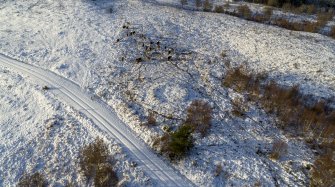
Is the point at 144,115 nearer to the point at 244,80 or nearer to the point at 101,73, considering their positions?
the point at 101,73

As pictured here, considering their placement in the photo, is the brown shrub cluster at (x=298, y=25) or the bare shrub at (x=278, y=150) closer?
the bare shrub at (x=278, y=150)

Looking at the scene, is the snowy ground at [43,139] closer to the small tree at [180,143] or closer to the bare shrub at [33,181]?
the bare shrub at [33,181]

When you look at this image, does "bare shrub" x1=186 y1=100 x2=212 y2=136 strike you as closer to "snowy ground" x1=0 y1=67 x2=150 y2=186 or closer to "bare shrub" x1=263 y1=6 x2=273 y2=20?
"snowy ground" x1=0 y1=67 x2=150 y2=186

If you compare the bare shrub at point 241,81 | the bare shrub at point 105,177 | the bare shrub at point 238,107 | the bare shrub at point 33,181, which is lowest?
the bare shrub at point 33,181

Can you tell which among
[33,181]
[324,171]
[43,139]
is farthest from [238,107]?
[33,181]

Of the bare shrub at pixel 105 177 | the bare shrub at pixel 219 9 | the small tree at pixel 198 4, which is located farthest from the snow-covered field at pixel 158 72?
the small tree at pixel 198 4

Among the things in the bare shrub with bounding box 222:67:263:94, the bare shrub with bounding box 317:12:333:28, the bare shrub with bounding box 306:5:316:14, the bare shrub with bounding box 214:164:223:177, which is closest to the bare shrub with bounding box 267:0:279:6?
the bare shrub with bounding box 306:5:316:14

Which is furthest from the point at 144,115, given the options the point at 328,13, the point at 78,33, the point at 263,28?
the point at 328,13

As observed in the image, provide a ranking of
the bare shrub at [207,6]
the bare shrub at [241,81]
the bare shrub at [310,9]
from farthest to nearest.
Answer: the bare shrub at [207,6] → the bare shrub at [310,9] → the bare shrub at [241,81]
